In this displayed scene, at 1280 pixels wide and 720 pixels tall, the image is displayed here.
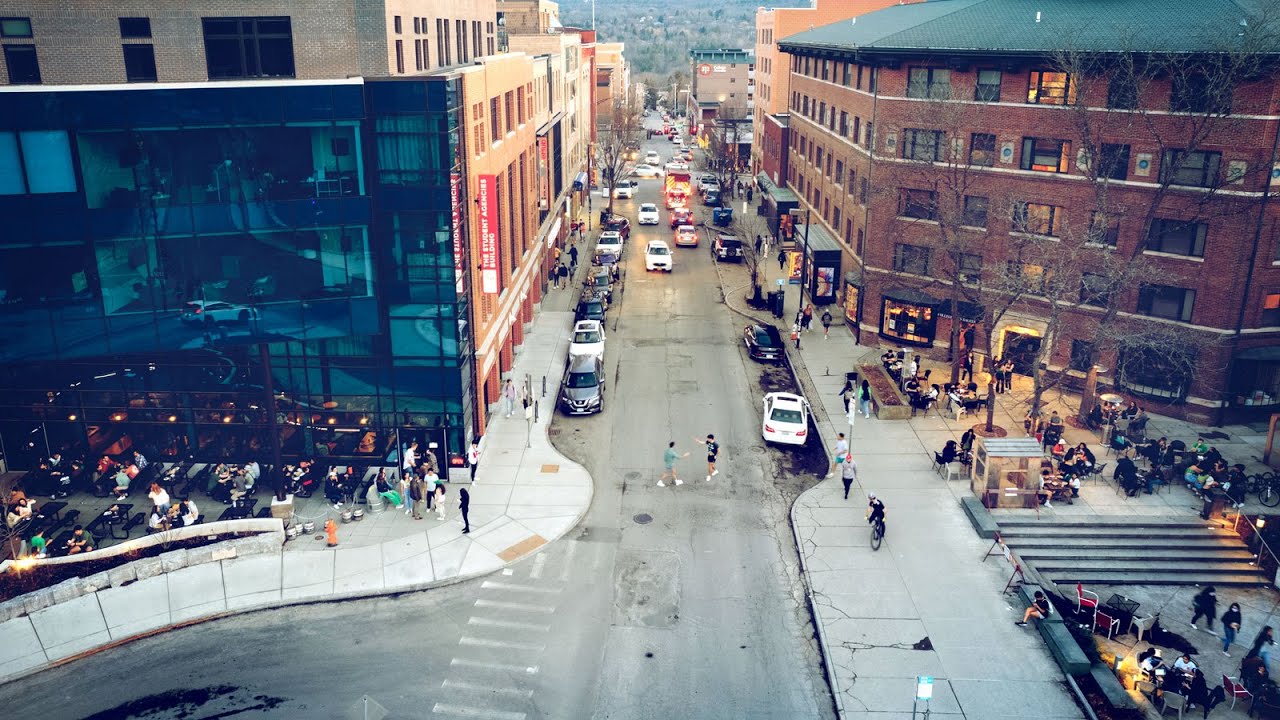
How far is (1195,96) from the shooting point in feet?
103

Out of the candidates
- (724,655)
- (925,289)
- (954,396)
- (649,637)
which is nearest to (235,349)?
(649,637)

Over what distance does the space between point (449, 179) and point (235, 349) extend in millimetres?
9333

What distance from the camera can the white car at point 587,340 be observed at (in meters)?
41.3

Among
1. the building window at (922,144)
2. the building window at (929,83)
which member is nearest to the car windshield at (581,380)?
the building window at (922,144)

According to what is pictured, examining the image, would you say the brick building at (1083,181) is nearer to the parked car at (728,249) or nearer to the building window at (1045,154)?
the building window at (1045,154)

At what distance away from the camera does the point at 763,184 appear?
243ft

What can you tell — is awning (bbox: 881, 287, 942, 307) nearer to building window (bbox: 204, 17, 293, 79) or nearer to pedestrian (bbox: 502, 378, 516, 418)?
pedestrian (bbox: 502, 378, 516, 418)

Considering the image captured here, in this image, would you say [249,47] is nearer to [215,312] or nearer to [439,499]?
[215,312]

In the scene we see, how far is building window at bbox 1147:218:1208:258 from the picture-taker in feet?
110

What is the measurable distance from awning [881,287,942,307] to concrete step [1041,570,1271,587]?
18468mm

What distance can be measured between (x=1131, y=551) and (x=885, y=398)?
11.6m

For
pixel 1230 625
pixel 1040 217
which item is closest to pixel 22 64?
pixel 1230 625

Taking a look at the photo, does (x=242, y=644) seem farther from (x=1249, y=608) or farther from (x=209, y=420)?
(x=1249, y=608)

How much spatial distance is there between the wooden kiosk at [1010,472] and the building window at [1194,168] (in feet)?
40.3
